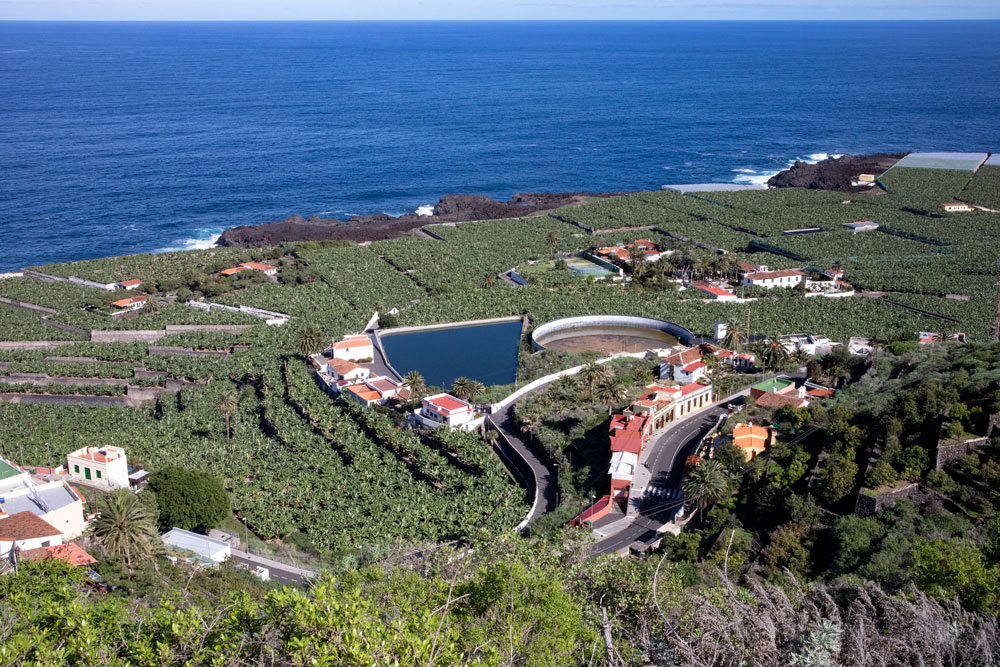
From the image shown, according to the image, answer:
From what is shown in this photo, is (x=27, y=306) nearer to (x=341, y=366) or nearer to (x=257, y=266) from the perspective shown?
(x=257, y=266)

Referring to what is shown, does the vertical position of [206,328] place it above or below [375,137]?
Result: above

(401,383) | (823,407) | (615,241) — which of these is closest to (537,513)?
(823,407)

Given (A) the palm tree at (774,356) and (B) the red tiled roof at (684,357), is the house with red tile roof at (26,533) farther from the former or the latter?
(A) the palm tree at (774,356)

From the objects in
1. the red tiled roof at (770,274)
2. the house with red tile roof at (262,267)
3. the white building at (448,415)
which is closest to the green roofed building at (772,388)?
the white building at (448,415)

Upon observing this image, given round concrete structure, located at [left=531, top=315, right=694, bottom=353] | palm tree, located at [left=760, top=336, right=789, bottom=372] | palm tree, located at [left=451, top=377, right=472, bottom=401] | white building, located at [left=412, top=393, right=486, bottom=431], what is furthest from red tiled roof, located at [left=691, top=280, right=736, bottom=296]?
white building, located at [left=412, top=393, right=486, bottom=431]

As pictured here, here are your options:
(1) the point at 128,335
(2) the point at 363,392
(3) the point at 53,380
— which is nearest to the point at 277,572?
(2) the point at 363,392

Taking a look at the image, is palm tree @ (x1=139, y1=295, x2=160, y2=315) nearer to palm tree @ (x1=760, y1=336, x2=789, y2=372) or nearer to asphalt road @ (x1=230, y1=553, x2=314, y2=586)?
asphalt road @ (x1=230, y1=553, x2=314, y2=586)
